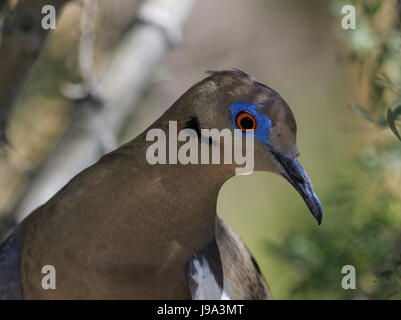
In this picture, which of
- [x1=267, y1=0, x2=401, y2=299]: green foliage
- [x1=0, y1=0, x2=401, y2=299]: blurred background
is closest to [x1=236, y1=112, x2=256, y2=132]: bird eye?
[x1=0, y1=0, x2=401, y2=299]: blurred background

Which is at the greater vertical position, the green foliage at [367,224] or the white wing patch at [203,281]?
the green foliage at [367,224]

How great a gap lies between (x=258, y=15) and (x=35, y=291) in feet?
13.5

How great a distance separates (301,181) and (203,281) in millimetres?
476

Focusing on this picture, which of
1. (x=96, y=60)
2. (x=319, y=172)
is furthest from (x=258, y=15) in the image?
(x=96, y=60)

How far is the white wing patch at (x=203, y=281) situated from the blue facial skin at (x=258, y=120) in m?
0.47

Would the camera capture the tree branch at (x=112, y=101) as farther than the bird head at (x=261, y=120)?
Yes

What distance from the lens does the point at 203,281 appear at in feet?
7.79

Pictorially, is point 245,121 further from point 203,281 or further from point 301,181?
point 203,281

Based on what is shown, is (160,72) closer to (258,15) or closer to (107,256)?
(107,256)

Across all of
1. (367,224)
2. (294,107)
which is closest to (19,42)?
(367,224)

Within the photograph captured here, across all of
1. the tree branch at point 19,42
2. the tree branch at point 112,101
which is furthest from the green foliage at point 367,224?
the tree branch at point 19,42

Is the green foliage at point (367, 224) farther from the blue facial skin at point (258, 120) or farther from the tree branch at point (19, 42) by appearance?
the tree branch at point (19, 42)

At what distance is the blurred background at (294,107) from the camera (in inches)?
118

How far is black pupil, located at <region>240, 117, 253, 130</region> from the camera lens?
2.22 metres
